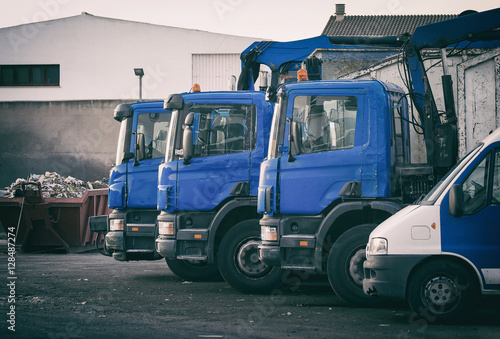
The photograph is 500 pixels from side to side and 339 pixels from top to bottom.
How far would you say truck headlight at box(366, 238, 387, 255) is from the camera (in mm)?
8250

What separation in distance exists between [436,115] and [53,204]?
32.2 ft

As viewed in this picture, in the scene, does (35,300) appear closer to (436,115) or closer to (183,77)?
(436,115)

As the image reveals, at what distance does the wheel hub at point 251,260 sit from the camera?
10.8m

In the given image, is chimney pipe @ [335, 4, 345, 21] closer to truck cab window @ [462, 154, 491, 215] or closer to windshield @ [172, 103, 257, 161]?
windshield @ [172, 103, 257, 161]

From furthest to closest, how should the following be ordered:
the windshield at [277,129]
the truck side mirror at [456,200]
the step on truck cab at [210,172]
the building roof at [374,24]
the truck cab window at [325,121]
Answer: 1. the building roof at [374,24]
2. the step on truck cab at [210,172]
3. the windshield at [277,129]
4. the truck cab window at [325,121]
5. the truck side mirror at [456,200]

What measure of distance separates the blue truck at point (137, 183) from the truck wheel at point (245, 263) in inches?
75.5

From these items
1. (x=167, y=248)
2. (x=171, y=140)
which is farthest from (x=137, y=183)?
(x=167, y=248)

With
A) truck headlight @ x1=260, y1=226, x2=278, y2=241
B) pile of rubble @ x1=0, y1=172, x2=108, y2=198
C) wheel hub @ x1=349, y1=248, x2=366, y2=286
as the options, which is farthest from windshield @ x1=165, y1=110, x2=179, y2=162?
pile of rubble @ x1=0, y1=172, x2=108, y2=198

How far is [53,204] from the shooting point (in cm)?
1738

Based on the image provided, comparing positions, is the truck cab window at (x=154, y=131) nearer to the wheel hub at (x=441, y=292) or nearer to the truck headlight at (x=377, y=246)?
the truck headlight at (x=377, y=246)

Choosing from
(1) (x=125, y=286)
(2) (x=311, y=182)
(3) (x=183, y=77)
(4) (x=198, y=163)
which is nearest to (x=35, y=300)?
(1) (x=125, y=286)

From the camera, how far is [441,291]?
7.95 meters

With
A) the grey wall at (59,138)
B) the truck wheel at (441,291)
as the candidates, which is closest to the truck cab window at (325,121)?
the truck wheel at (441,291)

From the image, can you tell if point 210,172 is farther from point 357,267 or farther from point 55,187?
point 55,187
